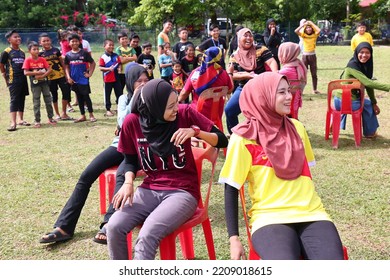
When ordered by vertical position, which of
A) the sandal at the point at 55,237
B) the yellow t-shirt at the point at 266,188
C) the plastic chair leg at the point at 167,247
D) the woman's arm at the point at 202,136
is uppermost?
the woman's arm at the point at 202,136

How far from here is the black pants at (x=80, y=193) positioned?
4094mm

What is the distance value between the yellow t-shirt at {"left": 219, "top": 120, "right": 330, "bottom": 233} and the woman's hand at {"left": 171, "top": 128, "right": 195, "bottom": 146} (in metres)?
0.32

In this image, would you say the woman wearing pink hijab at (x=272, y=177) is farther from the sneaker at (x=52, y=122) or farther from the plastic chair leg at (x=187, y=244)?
the sneaker at (x=52, y=122)

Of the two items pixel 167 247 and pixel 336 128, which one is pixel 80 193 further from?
pixel 336 128

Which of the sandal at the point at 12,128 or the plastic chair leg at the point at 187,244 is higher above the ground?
the plastic chair leg at the point at 187,244

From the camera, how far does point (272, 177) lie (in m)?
2.83

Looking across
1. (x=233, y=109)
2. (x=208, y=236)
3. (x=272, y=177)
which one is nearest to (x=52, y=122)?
(x=233, y=109)

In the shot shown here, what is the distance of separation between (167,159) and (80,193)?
120cm

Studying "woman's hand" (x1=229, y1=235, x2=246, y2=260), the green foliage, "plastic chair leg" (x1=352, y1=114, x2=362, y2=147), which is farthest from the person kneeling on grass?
the green foliage

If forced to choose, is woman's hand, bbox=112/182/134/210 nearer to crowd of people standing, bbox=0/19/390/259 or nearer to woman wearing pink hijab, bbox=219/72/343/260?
crowd of people standing, bbox=0/19/390/259

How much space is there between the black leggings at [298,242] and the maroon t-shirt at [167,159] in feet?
2.30

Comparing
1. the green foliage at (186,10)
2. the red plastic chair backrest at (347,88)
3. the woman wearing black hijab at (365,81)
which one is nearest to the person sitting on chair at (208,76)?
the red plastic chair backrest at (347,88)
